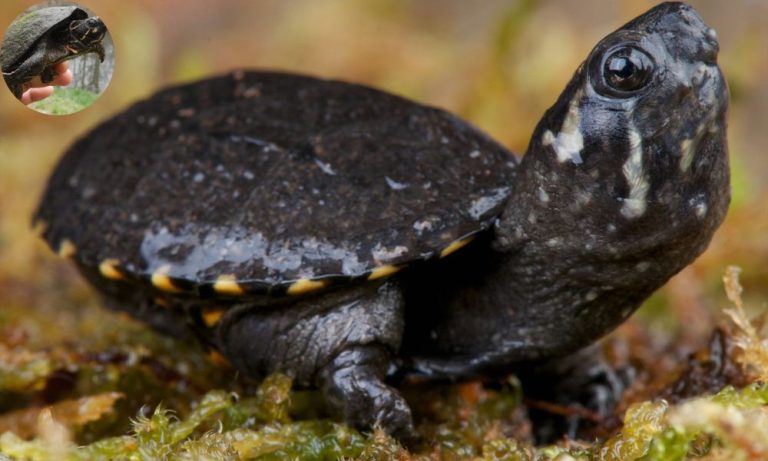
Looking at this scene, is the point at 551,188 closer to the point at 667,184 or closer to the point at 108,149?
the point at 667,184

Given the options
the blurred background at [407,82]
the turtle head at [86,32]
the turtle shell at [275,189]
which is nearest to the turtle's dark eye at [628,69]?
the turtle shell at [275,189]

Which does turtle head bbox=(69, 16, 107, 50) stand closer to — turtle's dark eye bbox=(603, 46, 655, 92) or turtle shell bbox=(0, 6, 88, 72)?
turtle shell bbox=(0, 6, 88, 72)

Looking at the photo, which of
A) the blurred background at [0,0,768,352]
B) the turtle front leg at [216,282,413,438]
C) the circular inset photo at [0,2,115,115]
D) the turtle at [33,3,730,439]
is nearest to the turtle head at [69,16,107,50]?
the circular inset photo at [0,2,115,115]

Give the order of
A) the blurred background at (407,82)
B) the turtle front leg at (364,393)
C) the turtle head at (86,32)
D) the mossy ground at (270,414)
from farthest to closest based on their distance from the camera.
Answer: the blurred background at (407,82)
the turtle front leg at (364,393)
the turtle head at (86,32)
the mossy ground at (270,414)

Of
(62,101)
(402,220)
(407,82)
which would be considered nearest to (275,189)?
(402,220)

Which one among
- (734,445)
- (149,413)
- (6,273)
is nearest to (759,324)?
(734,445)

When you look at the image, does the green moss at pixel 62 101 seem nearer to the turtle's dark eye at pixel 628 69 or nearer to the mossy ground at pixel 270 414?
the mossy ground at pixel 270 414
